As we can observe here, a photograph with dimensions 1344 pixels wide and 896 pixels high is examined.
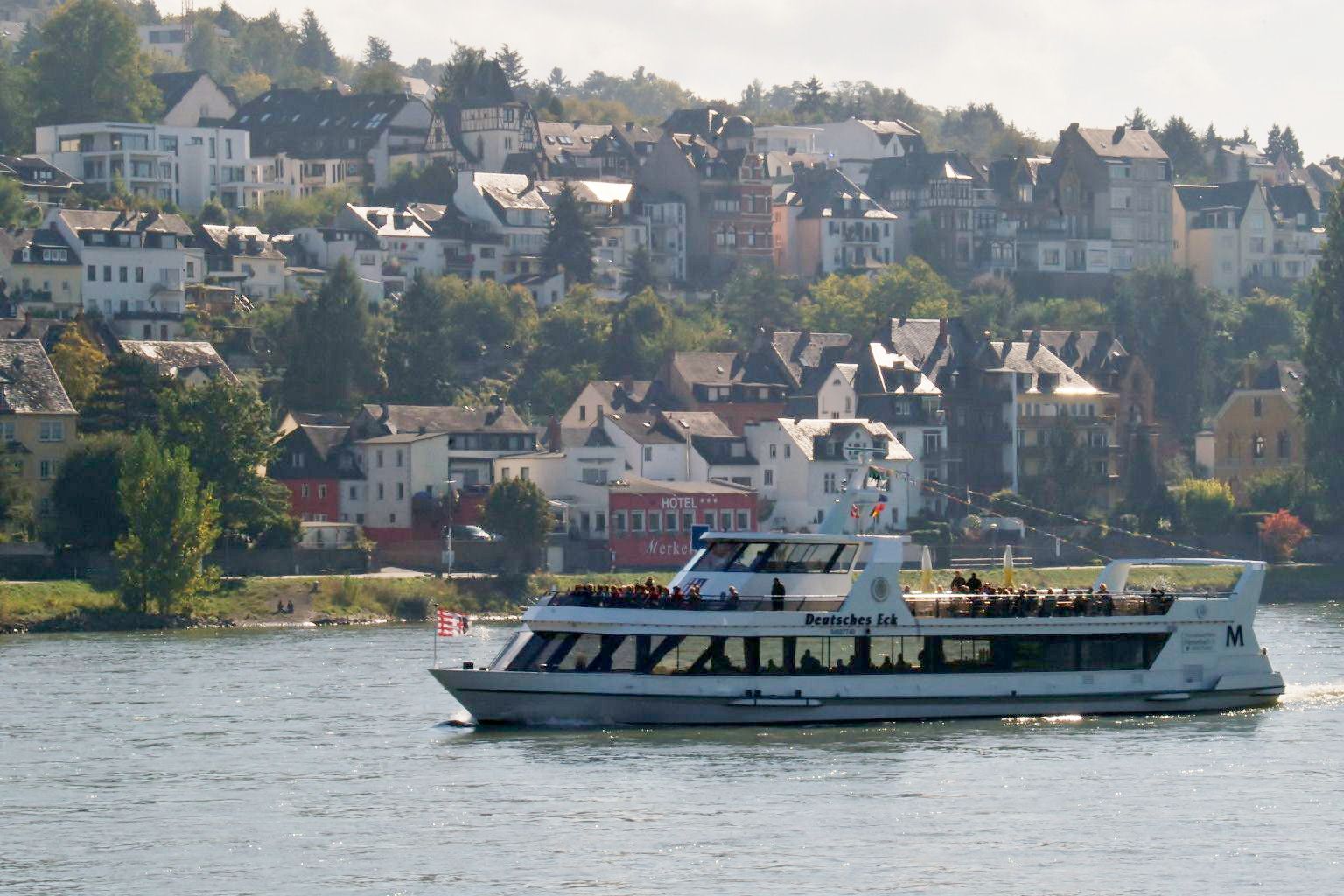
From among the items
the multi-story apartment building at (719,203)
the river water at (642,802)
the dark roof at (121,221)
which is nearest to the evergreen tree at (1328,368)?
the multi-story apartment building at (719,203)

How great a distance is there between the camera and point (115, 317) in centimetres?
14388

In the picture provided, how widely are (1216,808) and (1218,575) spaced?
72.2 meters

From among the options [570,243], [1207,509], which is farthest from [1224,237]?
[1207,509]

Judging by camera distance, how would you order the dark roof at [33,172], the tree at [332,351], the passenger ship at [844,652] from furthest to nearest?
the dark roof at [33,172], the tree at [332,351], the passenger ship at [844,652]

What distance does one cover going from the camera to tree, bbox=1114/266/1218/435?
528 ft

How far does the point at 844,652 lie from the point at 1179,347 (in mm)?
98337

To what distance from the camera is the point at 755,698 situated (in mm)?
65250

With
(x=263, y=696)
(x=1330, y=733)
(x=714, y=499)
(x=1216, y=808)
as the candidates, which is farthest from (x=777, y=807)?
(x=714, y=499)

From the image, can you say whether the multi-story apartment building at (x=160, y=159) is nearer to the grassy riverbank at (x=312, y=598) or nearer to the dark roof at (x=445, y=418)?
the dark roof at (x=445, y=418)

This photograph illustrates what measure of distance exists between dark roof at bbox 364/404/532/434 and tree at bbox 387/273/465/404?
30.9 feet

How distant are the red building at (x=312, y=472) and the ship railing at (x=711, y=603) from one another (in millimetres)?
57575

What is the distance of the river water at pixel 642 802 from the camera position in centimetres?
4916

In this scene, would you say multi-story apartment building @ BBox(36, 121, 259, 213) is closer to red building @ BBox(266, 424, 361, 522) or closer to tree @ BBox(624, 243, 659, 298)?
tree @ BBox(624, 243, 659, 298)

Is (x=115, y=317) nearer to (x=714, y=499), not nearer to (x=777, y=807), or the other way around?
(x=714, y=499)
